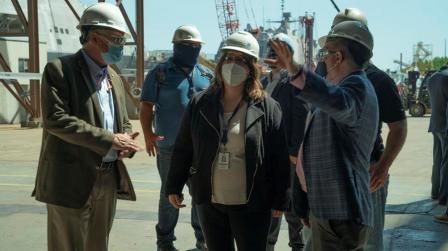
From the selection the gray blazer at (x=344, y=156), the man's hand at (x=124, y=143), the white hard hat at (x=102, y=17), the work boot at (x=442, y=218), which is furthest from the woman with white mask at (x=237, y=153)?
the work boot at (x=442, y=218)

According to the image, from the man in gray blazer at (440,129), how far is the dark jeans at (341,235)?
4.66 metres

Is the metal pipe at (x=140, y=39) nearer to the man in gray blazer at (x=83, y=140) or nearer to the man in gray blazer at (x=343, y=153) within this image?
the man in gray blazer at (x=83, y=140)

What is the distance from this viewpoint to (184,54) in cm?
524

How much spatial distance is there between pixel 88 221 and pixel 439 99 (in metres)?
5.28

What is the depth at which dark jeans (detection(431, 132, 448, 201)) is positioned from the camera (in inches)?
285

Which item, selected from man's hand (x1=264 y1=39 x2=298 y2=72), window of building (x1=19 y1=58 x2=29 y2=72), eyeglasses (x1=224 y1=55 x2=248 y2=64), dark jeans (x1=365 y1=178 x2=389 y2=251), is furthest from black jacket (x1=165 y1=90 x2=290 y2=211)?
window of building (x1=19 y1=58 x2=29 y2=72)

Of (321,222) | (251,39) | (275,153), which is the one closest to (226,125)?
(275,153)

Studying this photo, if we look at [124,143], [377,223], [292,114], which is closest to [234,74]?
[124,143]

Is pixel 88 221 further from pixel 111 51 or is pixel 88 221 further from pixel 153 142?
pixel 153 142

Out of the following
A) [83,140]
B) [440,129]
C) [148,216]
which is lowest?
[148,216]

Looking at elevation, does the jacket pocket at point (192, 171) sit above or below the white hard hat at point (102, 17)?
below

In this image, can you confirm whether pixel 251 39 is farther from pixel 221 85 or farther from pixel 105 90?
pixel 105 90

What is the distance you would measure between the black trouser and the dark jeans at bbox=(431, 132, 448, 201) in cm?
456

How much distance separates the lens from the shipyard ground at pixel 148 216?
5.69m
